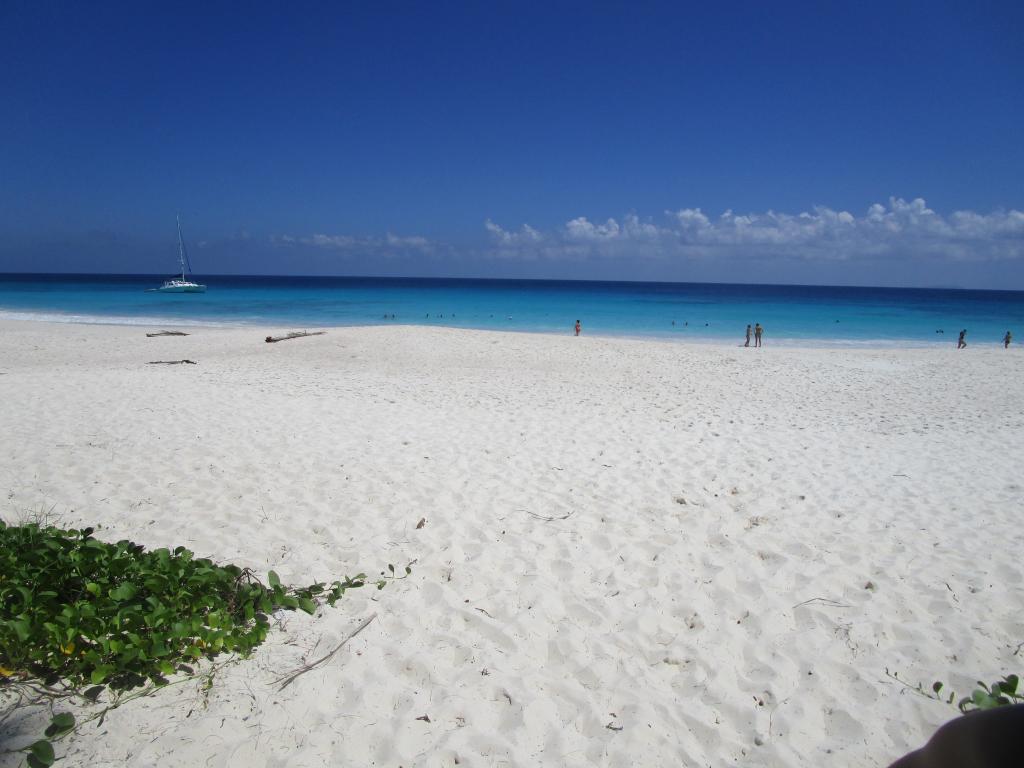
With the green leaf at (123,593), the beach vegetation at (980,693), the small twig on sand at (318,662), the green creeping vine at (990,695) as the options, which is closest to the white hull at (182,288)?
the green leaf at (123,593)

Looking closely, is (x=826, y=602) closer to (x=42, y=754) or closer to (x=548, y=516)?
(x=548, y=516)

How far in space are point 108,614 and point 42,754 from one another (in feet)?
2.67

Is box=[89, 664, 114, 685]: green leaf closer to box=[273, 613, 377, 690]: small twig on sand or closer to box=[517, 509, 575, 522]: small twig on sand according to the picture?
box=[273, 613, 377, 690]: small twig on sand

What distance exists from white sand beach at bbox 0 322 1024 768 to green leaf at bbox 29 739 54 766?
0.45 feet

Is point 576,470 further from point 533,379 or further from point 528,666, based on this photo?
point 533,379

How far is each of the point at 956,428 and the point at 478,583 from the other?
959 cm

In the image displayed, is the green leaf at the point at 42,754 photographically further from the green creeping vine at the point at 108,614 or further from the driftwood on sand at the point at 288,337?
the driftwood on sand at the point at 288,337

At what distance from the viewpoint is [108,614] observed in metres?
2.96

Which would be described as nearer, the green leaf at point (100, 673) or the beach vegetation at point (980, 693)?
the green leaf at point (100, 673)

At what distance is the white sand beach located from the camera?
9.39 feet

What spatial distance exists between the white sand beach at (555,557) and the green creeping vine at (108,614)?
0.58 ft

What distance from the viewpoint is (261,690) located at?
2951mm

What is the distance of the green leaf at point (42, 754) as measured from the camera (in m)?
2.24

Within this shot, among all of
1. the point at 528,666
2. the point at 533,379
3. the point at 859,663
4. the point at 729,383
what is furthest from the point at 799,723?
the point at 729,383
